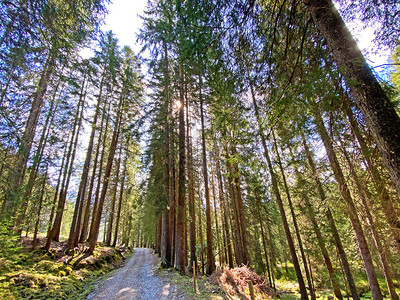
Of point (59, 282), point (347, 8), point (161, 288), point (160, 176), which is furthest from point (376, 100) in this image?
point (59, 282)

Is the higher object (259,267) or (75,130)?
(75,130)

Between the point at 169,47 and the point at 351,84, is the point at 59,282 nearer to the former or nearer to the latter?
the point at 351,84

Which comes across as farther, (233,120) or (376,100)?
(233,120)

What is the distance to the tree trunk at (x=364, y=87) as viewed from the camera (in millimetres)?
2572

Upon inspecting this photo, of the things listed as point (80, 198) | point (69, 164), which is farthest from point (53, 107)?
point (80, 198)

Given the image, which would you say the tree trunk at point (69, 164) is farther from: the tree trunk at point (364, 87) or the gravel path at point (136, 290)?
the tree trunk at point (364, 87)

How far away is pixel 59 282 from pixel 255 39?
11.7m

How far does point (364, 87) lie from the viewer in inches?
114

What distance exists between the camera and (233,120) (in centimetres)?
527

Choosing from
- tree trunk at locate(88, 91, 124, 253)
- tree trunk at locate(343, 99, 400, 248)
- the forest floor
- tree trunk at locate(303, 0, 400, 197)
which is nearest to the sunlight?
tree trunk at locate(88, 91, 124, 253)

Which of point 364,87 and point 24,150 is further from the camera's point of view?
point 24,150

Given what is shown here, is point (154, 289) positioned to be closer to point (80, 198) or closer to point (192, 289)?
point (192, 289)

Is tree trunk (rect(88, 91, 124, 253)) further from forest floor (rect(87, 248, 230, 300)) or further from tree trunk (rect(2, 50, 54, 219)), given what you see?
tree trunk (rect(2, 50, 54, 219))

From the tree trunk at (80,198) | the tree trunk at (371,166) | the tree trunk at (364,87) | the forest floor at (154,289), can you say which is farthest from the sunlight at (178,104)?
the forest floor at (154,289)
